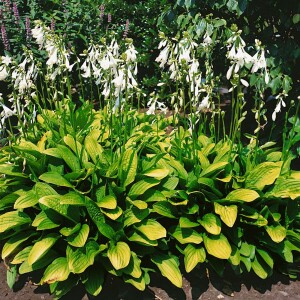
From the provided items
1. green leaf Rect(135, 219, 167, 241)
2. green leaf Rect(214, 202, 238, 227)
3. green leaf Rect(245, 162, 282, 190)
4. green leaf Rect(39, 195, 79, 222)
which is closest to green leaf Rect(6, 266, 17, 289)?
green leaf Rect(39, 195, 79, 222)

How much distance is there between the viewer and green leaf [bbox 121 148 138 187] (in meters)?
3.89

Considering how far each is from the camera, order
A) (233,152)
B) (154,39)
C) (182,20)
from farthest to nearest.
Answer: (154,39)
(182,20)
(233,152)

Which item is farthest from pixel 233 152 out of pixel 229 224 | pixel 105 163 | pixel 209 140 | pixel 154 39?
pixel 154 39

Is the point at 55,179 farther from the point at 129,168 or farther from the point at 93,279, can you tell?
the point at 93,279

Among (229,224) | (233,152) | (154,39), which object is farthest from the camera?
(154,39)

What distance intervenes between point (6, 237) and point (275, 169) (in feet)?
7.05

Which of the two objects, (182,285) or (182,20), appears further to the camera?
(182,20)

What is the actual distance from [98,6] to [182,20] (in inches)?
87.0

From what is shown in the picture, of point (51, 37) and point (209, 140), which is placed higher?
point (51, 37)

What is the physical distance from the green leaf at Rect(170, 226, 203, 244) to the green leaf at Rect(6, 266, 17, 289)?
4.02ft

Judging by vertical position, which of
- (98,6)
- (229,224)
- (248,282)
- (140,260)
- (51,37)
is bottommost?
(248,282)

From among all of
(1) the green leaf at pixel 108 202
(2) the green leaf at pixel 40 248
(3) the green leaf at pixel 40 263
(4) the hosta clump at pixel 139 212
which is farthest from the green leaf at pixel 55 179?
(3) the green leaf at pixel 40 263

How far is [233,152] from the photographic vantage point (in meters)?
4.23

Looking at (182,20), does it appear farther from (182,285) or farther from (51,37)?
(182,285)
